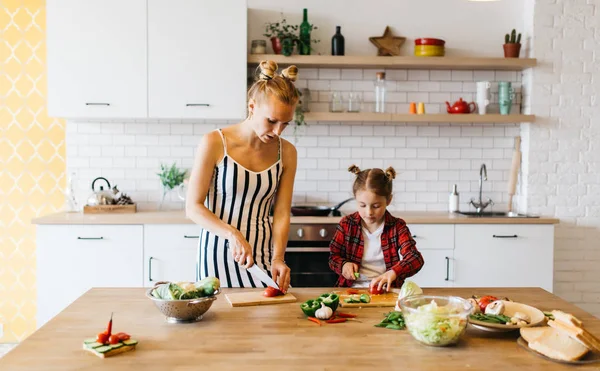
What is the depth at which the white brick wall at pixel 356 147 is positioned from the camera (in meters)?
4.75

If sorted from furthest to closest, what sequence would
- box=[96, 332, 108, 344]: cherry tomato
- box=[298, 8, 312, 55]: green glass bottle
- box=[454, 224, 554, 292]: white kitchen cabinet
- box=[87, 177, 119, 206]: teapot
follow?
box=[298, 8, 312, 55]: green glass bottle
box=[87, 177, 119, 206]: teapot
box=[454, 224, 554, 292]: white kitchen cabinet
box=[96, 332, 108, 344]: cherry tomato

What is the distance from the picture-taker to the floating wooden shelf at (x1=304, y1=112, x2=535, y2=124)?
4477mm

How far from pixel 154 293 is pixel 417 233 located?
2622mm

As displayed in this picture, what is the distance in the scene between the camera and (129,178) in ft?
15.6

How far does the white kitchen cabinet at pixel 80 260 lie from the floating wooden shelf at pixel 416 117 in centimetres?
160

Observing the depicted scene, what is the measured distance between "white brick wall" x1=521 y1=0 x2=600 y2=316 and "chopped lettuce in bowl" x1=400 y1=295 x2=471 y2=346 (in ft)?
A: 10.6

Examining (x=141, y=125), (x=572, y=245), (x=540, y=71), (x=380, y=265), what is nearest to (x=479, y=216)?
(x=572, y=245)

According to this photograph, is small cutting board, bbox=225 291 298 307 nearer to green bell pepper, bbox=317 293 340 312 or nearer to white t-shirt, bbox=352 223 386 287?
green bell pepper, bbox=317 293 340 312

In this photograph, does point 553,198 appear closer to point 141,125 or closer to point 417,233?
point 417,233

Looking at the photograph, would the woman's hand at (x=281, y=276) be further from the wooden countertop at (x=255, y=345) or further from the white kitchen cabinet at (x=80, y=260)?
the white kitchen cabinet at (x=80, y=260)

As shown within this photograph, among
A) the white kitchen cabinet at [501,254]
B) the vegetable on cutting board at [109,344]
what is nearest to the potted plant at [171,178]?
the white kitchen cabinet at [501,254]

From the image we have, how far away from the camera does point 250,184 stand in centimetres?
254

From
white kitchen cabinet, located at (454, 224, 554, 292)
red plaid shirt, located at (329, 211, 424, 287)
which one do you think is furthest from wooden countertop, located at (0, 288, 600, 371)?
white kitchen cabinet, located at (454, 224, 554, 292)

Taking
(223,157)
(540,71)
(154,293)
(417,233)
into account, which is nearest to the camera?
(154,293)
